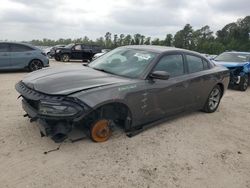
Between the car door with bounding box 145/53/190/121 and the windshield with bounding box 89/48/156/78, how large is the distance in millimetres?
235

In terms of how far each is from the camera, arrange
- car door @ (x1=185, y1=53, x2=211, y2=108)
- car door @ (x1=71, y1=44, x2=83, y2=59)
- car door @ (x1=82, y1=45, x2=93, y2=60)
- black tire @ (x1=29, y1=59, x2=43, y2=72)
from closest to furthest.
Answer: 1. car door @ (x1=185, y1=53, x2=211, y2=108)
2. black tire @ (x1=29, y1=59, x2=43, y2=72)
3. car door @ (x1=71, y1=44, x2=83, y2=59)
4. car door @ (x1=82, y1=45, x2=93, y2=60)

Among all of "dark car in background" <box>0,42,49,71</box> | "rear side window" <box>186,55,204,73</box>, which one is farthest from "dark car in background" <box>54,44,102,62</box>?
"rear side window" <box>186,55,204,73</box>

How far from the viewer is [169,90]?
18.7 ft

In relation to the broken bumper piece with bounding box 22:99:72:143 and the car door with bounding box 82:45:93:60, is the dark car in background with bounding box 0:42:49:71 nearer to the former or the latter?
the car door with bounding box 82:45:93:60

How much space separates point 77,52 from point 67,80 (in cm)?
1884

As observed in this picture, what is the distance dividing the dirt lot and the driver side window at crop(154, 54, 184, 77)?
1041mm

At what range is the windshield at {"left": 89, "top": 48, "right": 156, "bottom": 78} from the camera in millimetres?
5439

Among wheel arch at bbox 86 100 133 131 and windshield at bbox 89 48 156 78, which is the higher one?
windshield at bbox 89 48 156 78

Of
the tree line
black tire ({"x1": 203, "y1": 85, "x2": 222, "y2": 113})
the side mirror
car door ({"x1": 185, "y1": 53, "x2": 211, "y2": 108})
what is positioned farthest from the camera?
the tree line

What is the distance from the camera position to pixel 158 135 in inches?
215

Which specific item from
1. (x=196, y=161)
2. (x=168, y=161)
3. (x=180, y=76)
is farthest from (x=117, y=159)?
(x=180, y=76)

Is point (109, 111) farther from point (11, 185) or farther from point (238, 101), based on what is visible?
point (238, 101)

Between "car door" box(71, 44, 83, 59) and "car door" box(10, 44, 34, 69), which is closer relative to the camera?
"car door" box(10, 44, 34, 69)

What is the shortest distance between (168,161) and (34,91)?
7.30ft
